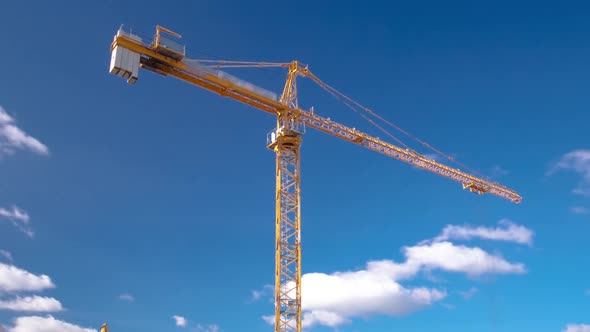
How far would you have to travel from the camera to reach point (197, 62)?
52188 mm

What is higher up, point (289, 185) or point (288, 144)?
point (288, 144)

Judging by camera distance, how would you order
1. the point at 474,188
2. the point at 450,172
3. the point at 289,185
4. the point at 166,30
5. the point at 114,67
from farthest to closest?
the point at 474,188
the point at 450,172
the point at 289,185
the point at 166,30
the point at 114,67

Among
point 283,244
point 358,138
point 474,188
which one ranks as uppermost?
point 474,188

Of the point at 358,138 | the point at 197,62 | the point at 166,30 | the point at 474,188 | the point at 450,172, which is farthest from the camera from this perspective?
the point at 474,188

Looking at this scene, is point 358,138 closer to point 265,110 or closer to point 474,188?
point 265,110

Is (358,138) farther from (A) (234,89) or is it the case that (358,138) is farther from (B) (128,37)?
(B) (128,37)

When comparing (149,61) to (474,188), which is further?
(474,188)

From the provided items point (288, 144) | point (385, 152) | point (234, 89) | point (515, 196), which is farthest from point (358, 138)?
point (515, 196)

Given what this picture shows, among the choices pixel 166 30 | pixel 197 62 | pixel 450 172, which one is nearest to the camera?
pixel 166 30

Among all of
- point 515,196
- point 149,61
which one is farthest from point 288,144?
point 515,196

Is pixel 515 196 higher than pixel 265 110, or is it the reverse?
pixel 515 196

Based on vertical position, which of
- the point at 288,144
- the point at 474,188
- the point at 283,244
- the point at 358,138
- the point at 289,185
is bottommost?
the point at 283,244

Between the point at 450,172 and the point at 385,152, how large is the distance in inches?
587

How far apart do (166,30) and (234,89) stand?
8586mm
